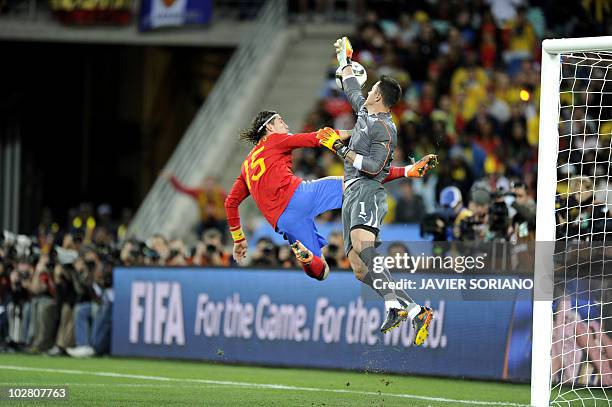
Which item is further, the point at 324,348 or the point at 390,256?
the point at 324,348

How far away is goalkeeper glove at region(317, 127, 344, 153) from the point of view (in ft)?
35.9

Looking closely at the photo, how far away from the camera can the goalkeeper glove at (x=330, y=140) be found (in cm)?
1093

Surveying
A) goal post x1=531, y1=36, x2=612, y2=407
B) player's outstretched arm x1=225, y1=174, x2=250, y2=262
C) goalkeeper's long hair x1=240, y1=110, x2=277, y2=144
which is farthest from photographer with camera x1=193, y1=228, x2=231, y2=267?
goal post x1=531, y1=36, x2=612, y2=407

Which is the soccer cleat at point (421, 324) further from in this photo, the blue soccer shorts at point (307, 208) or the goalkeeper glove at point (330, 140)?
the goalkeeper glove at point (330, 140)

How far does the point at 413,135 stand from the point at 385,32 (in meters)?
3.85

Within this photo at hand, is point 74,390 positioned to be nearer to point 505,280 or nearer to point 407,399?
point 407,399

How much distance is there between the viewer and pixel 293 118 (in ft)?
76.4

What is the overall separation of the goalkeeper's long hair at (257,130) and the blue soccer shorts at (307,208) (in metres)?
0.64

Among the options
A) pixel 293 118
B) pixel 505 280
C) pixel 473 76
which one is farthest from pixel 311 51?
pixel 505 280

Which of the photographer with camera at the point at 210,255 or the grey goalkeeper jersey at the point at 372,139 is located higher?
the grey goalkeeper jersey at the point at 372,139

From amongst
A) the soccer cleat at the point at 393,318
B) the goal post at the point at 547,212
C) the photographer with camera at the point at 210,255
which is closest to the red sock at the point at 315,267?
the soccer cleat at the point at 393,318

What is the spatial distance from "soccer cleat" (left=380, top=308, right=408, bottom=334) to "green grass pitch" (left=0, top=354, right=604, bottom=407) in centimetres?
103

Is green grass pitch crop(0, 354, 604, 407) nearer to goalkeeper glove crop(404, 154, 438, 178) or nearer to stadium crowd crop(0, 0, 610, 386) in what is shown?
stadium crowd crop(0, 0, 610, 386)

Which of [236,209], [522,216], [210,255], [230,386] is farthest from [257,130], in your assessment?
[210,255]
